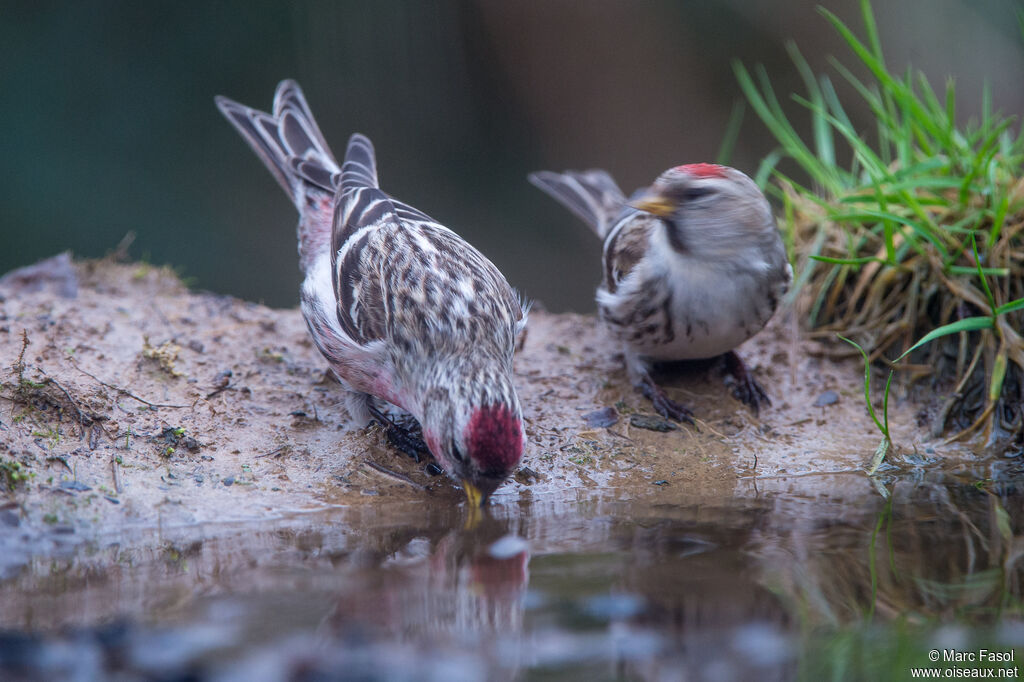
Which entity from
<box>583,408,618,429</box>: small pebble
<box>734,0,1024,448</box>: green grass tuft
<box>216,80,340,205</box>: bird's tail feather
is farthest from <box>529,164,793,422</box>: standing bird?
<box>216,80,340,205</box>: bird's tail feather

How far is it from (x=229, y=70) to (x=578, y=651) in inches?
295

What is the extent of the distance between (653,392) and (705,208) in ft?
3.05

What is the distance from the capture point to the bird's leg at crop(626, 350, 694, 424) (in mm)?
4207

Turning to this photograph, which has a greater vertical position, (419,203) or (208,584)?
(419,203)

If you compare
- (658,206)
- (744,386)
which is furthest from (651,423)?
(658,206)

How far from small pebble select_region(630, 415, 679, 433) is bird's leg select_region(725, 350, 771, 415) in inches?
17.3

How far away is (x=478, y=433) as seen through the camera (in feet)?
10.4

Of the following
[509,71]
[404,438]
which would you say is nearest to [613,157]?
[509,71]

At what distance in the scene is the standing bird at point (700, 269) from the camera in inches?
154

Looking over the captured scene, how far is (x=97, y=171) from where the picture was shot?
7.90 meters

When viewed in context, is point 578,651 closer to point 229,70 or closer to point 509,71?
point 229,70

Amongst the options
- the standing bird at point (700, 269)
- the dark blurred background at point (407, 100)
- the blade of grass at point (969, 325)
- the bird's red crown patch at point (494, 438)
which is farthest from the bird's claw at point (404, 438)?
the dark blurred background at point (407, 100)

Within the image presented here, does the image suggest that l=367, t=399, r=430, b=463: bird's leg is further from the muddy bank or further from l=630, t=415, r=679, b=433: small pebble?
l=630, t=415, r=679, b=433: small pebble

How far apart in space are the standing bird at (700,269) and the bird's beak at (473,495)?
4.00 ft
